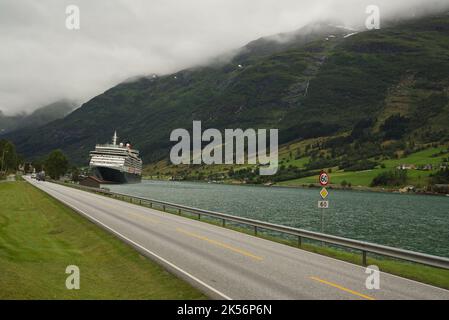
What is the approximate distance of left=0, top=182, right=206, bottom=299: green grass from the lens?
42.2ft

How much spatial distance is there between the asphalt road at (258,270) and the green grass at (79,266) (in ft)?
2.69

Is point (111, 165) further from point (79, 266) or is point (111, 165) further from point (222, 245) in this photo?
point (79, 266)

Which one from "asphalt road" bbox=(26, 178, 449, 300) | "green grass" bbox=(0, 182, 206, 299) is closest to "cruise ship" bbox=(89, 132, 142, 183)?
"green grass" bbox=(0, 182, 206, 299)

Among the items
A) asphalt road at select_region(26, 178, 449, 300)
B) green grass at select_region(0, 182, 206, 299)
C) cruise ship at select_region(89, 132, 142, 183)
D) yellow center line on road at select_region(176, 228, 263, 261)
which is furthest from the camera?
cruise ship at select_region(89, 132, 142, 183)

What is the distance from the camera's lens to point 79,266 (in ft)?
55.8

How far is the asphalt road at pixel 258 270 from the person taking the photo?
43.7ft

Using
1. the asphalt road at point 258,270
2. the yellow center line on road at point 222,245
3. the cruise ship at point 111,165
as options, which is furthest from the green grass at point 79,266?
the cruise ship at point 111,165

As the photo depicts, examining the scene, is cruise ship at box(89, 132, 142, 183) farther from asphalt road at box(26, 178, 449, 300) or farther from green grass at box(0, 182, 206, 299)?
asphalt road at box(26, 178, 449, 300)

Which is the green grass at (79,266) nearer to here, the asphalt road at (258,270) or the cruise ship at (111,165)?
the asphalt road at (258,270)

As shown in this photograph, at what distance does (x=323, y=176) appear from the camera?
1080 inches

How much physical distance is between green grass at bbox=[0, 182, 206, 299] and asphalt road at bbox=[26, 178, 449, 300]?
0.82 m

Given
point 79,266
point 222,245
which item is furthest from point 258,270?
point 79,266
